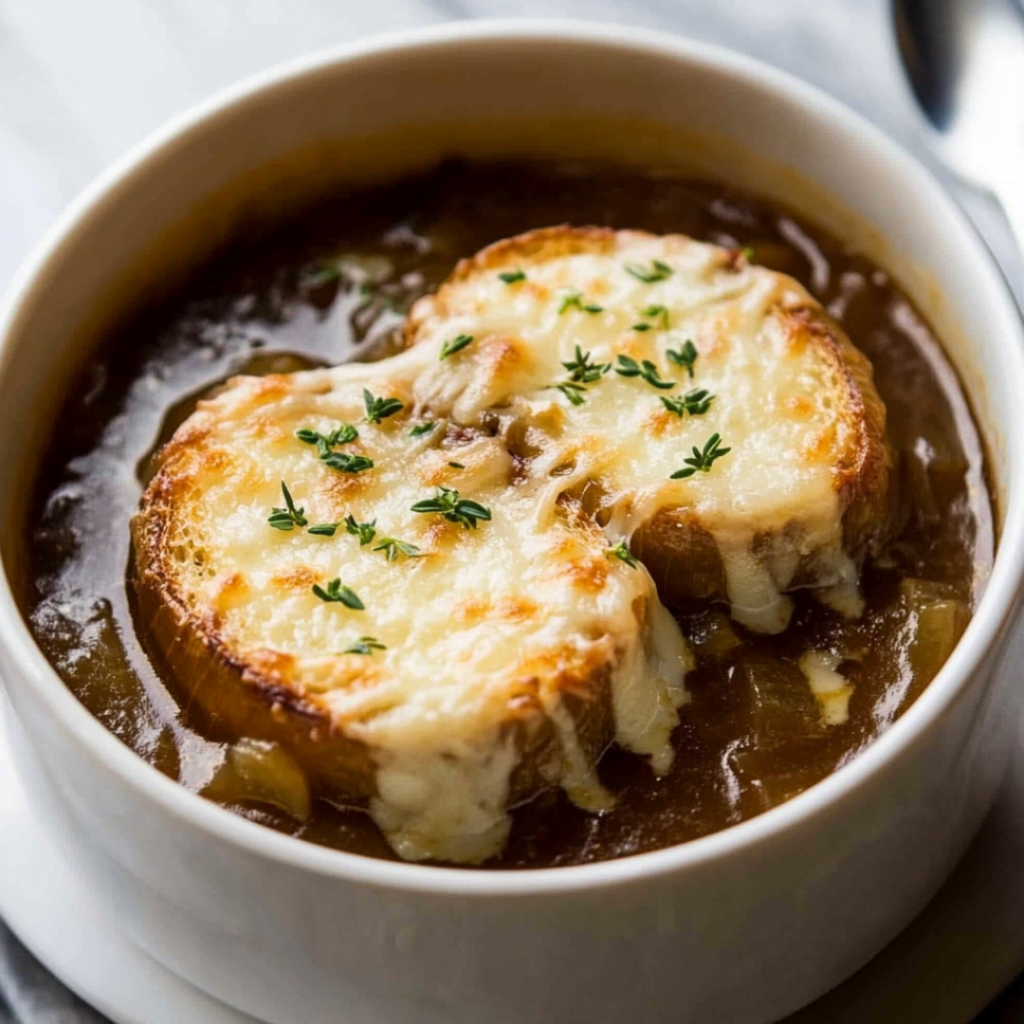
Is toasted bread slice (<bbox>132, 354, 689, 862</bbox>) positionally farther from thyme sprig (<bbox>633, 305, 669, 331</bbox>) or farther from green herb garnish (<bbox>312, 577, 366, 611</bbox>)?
thyme sprig (<bbox>633, 305, 669, 331</bbox>)

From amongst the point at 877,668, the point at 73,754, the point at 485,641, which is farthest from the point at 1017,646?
the point at 73,754

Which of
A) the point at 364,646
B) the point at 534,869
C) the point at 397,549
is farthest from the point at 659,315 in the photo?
the point at 534,869

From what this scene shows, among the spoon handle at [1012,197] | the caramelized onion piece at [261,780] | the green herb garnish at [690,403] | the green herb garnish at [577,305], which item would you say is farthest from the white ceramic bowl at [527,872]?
the green herb garnish at [577,305]

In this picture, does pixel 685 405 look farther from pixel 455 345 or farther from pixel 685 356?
pixel 455 345

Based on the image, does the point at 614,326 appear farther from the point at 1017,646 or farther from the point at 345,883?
the point at 345,883

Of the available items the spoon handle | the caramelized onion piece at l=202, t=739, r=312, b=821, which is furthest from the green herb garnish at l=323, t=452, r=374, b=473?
the spoon handle
